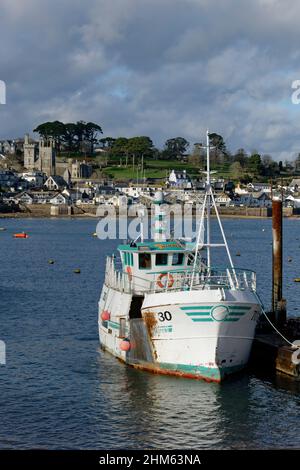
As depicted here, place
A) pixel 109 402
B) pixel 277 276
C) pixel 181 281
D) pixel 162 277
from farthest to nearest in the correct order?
pixel 277 276
pixel 162 277
pixel 181 281
pixel 109 402

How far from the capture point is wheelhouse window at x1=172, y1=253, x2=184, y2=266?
110 ft

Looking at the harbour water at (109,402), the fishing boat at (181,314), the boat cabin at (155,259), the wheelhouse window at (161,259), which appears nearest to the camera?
the harbour water at (109,402)

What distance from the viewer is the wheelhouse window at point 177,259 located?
3359cm

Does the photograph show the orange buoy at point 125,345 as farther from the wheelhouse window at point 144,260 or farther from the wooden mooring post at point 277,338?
the wooden mooring post at point 277,338

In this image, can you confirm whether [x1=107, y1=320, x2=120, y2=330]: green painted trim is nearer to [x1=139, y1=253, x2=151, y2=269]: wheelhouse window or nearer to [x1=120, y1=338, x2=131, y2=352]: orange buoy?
[x1=120, y1=338, x2=131, y2=352]: orange buoy

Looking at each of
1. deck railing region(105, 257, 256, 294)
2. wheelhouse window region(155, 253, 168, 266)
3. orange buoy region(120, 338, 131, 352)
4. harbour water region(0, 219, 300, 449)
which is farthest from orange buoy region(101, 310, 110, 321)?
wheelhouse window region(155, 253, 168, 266)

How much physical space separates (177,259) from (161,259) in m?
0.70

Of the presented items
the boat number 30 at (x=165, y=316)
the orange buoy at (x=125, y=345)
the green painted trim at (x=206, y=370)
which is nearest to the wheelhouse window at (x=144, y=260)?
the orange buoy at (x=125, y=345)

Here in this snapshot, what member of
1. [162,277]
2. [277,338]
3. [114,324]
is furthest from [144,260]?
[277,338]

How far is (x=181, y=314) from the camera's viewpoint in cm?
2839

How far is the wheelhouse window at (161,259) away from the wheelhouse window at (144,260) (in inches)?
13.6

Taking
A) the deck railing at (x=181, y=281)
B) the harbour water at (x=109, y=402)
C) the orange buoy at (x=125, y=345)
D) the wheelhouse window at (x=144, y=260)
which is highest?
the wheelhouse window at (x=144, y=260)

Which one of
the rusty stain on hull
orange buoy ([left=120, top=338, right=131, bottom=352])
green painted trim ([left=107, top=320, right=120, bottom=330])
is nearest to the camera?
the rusty stain on hull

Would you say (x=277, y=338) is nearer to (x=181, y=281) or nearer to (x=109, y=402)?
(x=181, y=281)
